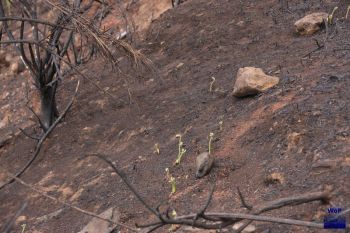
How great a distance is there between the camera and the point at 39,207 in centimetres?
397

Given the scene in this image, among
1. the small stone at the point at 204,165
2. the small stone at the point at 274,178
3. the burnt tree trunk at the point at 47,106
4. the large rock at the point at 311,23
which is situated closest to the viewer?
the small stone at the point at 274,178

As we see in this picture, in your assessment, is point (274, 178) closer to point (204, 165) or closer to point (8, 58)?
point (204, 165)

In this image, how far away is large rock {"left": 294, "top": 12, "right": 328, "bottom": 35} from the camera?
4.62 metres

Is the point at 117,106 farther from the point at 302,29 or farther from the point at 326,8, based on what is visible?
the point at 326,8

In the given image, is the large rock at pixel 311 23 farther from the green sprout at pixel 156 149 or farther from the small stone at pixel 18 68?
the small stone at pixel 18 68

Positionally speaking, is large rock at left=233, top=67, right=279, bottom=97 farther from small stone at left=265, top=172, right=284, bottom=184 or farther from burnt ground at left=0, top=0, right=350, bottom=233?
small stone at left=265, top=172, right=284, bottom=184

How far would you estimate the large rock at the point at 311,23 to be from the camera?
4621 millimetres

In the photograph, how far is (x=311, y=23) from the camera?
4617 millimetres

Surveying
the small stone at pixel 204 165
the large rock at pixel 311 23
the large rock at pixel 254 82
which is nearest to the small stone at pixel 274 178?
the small stone at pixel 204 165

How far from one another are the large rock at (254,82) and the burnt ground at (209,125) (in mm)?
83

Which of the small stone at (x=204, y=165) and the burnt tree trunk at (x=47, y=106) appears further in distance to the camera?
the burnt tree trunk at (x=47, y=106)

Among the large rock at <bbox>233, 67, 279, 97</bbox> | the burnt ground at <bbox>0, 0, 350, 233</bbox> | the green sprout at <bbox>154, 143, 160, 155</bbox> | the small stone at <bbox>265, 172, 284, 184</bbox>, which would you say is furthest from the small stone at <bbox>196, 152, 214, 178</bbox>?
the large rock at <bbox>233, 67, 279, 97</bbox>

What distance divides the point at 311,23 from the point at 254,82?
3.62ft

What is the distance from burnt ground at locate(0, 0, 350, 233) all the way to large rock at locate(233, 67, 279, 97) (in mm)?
83
